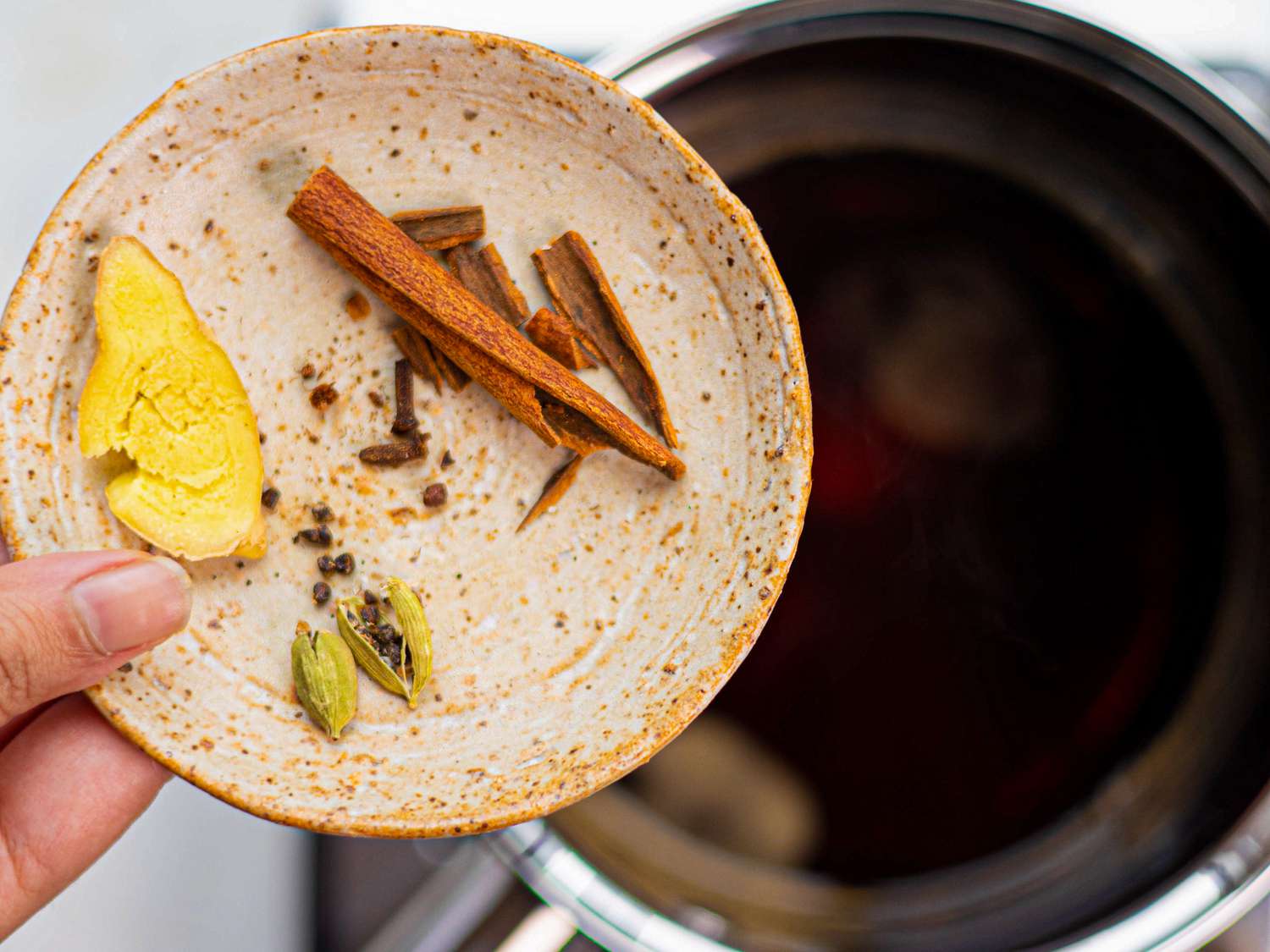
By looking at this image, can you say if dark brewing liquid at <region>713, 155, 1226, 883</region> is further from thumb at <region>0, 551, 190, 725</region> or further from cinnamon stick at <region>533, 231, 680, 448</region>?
thumb at <region>0, 551, 190, 725</region>

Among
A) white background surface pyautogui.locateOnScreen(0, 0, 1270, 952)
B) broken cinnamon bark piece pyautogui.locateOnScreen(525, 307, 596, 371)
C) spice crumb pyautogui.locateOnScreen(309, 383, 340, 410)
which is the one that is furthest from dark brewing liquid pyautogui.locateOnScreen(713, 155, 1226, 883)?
spice crumb pyautogui.locateOnScreen(309, 383, 340, 410)

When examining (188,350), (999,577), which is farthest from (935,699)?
(188,350)

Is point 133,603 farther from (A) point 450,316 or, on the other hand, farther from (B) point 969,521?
(B) point 969,521

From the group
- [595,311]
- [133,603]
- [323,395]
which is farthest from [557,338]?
[133,603]

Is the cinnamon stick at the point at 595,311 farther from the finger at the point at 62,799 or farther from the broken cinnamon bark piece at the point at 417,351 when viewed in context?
the finger at the point at 62,799

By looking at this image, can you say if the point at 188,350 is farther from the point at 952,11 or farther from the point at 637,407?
the point at 952,11
